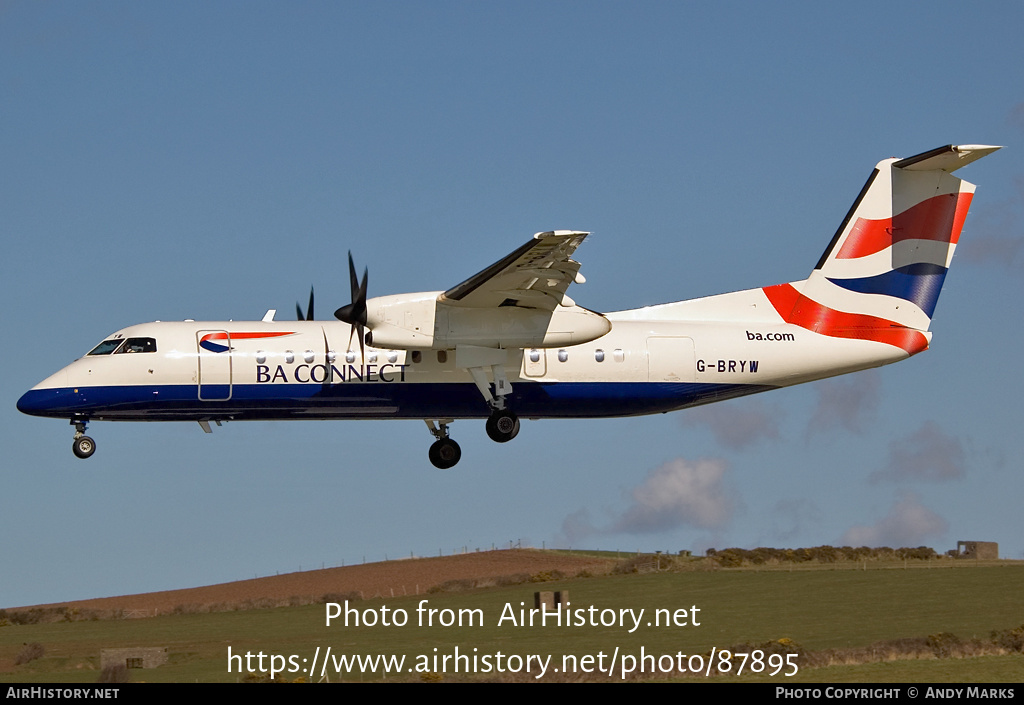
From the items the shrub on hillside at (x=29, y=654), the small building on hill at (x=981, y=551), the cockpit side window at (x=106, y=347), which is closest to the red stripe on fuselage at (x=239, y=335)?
the cockpit side window at (x=106, y=347)

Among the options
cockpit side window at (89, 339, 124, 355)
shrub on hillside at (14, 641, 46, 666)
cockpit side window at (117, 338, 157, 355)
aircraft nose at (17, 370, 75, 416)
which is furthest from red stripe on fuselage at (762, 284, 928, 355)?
shrub on hillside at (14, 641, 46, 666)

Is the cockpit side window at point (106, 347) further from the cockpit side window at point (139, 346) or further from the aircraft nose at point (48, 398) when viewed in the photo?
the aircraft nose at point (48, 398)

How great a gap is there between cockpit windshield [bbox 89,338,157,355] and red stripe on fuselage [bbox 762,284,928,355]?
491 inches

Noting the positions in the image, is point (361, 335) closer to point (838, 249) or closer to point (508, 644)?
A: point (838, 249)

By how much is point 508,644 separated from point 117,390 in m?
14.5

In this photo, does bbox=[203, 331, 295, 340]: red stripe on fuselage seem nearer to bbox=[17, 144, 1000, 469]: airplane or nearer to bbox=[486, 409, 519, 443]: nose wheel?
bbox=[17, 144, 1000, 469]: airplane

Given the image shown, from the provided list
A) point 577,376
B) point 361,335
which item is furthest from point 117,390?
point 577,376

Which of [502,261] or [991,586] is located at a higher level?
[502,261]

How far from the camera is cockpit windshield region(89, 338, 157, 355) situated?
77.0 feet

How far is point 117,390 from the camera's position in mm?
23234

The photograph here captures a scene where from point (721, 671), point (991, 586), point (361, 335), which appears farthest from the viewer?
point (991, 586)

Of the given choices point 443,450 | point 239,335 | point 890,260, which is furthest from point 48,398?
point 890,260

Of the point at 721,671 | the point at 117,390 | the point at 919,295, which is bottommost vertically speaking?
the point at 721,671

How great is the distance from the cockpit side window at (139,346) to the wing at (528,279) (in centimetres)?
557
